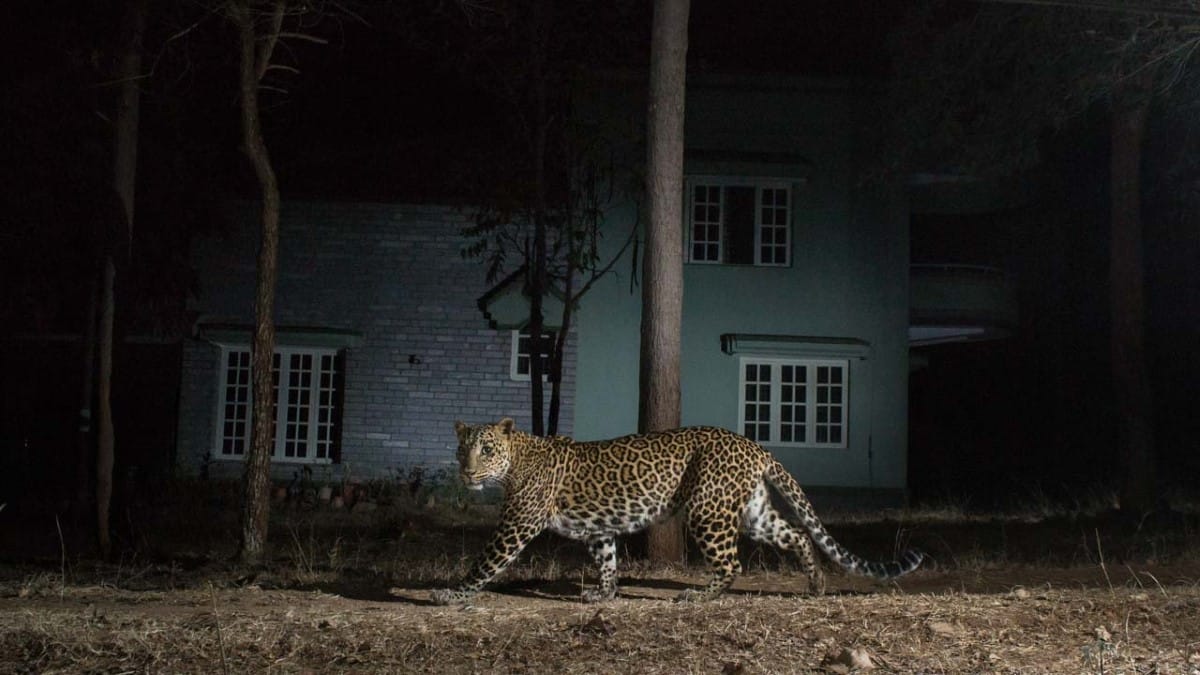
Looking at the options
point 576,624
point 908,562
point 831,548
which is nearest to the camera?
point 576,624

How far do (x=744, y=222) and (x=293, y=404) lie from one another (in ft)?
28.7

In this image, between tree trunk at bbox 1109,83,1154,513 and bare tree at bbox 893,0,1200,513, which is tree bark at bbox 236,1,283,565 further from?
tree trunk at bbox 1109,83,1154,513

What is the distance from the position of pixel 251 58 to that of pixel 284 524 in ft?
23.2

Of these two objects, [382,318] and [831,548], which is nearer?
[831,548]

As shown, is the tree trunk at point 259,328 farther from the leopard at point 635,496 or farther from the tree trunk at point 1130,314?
the tree trunk at point 1130,314

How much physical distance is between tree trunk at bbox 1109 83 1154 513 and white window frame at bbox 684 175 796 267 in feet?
18.0

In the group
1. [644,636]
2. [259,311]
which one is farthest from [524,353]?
[644,636]

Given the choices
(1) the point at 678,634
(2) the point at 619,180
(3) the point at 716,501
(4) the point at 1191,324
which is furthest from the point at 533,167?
(4) the point at 1191,324

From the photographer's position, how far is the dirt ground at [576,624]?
6770mm

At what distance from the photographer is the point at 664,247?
12648 mm

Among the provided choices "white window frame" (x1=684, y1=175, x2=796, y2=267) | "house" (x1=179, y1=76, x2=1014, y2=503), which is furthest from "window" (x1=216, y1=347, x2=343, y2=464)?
"white window frame" (x1=684, y1=175, x2=796, y2=267)

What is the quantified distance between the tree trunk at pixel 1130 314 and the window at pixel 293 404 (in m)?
13.1

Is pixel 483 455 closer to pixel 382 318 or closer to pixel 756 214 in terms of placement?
pixel 382 318

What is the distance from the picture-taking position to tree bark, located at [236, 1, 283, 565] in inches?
460
